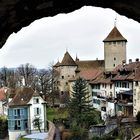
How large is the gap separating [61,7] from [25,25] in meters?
0.42

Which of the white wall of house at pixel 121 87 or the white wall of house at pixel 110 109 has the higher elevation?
the white wall of house at pixel 121 87

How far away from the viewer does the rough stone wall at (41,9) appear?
3.86 metres

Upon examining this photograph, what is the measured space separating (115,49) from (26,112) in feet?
70.9

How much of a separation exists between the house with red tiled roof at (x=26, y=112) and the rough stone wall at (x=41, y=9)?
50.8m

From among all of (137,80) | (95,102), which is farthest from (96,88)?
(137,80)

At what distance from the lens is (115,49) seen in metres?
70.9

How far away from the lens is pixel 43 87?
7506cm

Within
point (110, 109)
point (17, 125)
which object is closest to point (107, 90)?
point (110, 109)

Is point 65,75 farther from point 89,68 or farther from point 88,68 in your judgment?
point 89,68

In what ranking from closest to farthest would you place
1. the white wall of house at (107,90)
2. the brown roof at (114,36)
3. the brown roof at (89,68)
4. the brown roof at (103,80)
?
the white wall of house at (107,90) < the brown roof at (103,80) < the brown roof at (114,36) < the brown roof at (89,68)

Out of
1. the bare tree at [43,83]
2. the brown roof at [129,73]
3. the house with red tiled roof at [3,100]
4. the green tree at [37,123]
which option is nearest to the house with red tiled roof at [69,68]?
the bare tree at [43,83]

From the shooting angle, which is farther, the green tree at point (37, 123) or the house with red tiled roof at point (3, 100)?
the house with red tiled roof at point (3, 100)

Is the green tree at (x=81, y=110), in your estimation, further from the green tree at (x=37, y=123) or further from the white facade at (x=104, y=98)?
the green tree at (x=37, y=123)

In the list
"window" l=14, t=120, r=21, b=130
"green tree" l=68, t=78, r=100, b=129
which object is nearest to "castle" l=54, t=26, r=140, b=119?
"green tree" l=68, t=78, r=100, b=129
